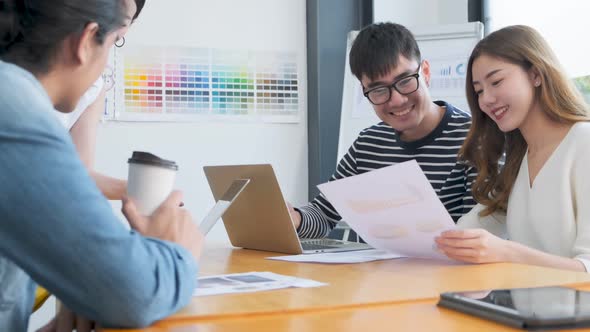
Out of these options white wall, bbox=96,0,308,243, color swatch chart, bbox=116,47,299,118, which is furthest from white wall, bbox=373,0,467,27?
color swatch chart, bbox=116,47,299,118

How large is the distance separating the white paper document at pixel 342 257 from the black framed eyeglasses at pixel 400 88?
0.56m

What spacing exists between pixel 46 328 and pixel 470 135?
1.20 metres

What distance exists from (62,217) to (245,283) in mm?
474

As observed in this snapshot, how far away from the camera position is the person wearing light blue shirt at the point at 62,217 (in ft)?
2.47

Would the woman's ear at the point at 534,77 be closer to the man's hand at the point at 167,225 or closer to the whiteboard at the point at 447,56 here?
the man's hand at the point at 167,225

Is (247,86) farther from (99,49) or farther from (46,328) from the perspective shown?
(99,49)

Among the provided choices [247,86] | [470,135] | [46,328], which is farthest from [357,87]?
A: [46,328]

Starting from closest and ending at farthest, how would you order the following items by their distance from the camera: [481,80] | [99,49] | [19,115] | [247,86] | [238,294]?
[19,115] → [99,49] → [238,294] → [481,80] → [247,86]

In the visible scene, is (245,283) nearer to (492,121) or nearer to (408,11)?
(492,121)

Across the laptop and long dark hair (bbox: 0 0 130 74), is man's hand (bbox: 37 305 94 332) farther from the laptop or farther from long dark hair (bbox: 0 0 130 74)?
the laptop

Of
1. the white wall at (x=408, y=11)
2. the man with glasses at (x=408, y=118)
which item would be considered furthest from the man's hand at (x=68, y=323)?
the white wall at (x=408, y=11)

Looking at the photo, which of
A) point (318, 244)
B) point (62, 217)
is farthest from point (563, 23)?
point (62, 217)

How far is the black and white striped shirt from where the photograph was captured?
6.76 feet

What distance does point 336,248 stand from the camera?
5.76 ft
